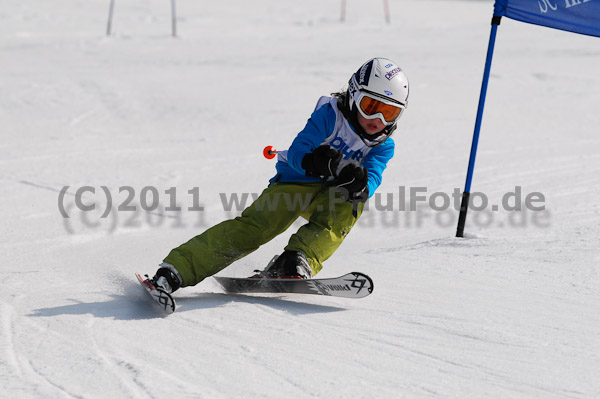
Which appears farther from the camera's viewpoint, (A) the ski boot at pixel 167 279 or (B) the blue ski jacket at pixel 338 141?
(B) the blue ski jacket at pixel 338 141

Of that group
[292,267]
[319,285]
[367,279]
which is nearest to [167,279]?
[292,267]

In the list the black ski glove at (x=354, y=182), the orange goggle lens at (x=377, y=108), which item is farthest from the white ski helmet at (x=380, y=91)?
the black ski glove at (x=354, y=182)

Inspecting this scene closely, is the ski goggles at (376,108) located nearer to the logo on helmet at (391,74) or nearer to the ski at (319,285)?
the logo on helmet at (391,74)

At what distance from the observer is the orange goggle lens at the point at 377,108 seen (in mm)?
4309

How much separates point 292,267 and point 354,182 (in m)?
0.58

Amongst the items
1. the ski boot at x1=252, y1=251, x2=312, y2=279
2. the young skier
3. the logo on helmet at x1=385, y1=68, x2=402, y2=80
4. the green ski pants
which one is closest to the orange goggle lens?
the young skier

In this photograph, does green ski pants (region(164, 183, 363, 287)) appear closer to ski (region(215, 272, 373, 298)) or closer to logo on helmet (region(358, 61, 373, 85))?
ski (region(215, 272, 373, 298))

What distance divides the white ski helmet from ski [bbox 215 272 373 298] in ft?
3.33

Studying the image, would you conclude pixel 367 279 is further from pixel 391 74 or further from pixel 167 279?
pixel 391 74

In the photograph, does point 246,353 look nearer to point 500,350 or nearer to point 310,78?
point 500,350

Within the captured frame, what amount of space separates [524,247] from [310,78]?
775cm

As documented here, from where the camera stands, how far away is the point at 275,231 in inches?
173

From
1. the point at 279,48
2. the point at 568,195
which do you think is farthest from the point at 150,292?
the point at 279,48

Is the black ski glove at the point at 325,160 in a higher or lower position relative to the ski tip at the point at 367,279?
higher
